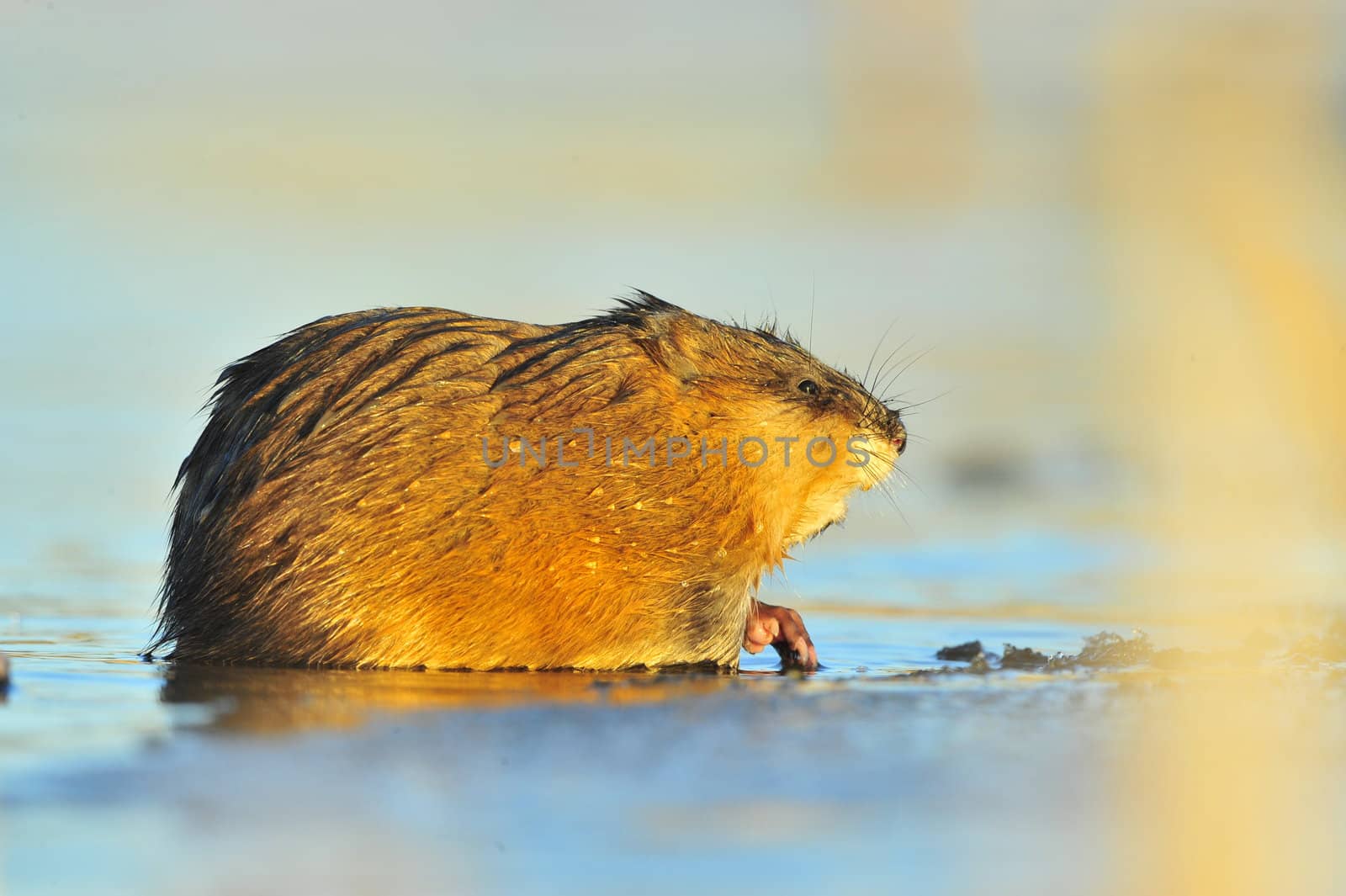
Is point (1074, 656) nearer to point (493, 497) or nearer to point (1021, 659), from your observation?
point (1021, 659)

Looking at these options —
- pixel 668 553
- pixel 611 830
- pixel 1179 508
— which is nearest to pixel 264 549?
pixel 668 553

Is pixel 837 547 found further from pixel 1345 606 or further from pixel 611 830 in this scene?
pixel 611 830

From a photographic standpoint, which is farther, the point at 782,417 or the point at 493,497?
the point at 782,417

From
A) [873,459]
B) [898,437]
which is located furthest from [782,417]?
[898,437]

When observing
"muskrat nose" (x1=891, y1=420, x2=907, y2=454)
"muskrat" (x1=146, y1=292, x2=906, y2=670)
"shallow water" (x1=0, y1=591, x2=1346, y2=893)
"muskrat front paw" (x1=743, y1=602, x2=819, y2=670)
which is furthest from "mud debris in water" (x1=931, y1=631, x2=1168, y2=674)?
"muskrat nose" (x1=891, y1=420, x2=907, y2=454)

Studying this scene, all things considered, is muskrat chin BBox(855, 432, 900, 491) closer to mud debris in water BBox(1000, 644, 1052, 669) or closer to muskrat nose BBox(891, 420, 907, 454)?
muskrat nose BBox(891, 420, 907, 454)
